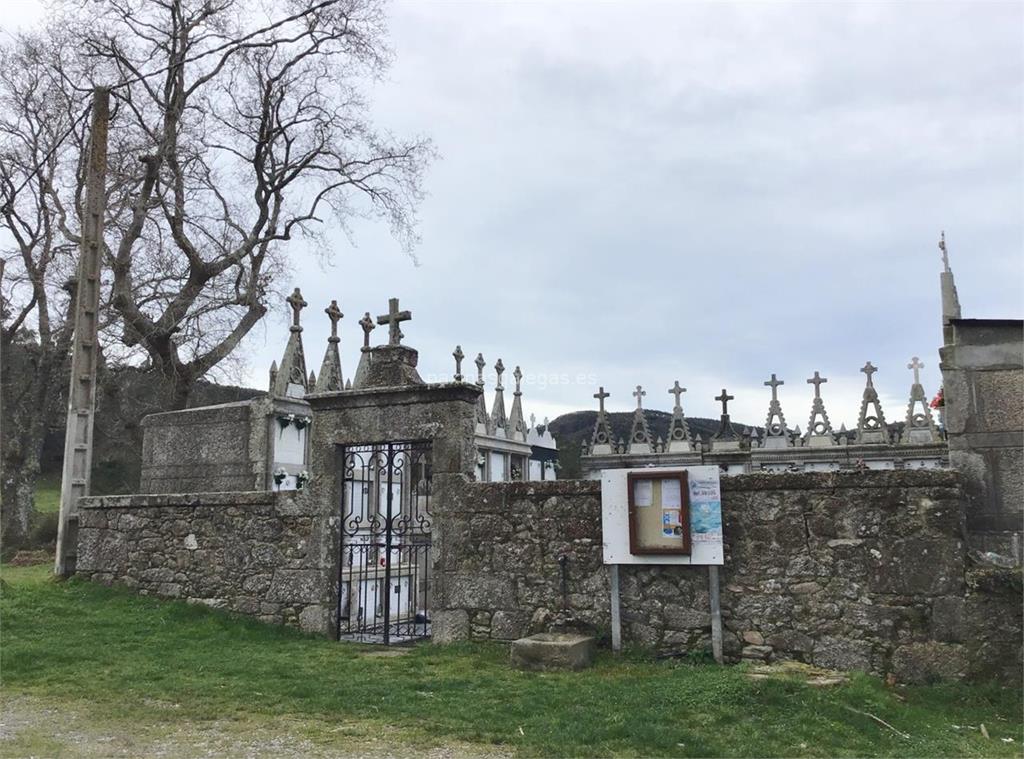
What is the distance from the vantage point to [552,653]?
21.4 ft

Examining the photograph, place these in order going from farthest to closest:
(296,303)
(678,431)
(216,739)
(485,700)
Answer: (678,431), (296,303), (485,700), (216,739)

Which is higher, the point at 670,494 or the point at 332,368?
the point at 332,368

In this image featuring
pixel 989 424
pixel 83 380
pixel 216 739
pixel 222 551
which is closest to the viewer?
pixel 216 739

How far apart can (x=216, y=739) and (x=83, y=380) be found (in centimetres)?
788

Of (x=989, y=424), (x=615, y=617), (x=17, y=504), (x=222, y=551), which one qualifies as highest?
(x=989, y=424)

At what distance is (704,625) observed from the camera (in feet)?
22.2

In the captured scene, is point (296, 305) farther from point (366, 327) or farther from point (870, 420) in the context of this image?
point (870, 420)

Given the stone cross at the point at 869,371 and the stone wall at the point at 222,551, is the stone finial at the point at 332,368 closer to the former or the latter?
the stone wall at the point at 222,551

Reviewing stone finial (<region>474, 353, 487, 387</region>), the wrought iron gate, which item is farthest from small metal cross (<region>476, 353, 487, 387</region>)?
the wrought iron gate

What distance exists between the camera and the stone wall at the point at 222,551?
8.45 m

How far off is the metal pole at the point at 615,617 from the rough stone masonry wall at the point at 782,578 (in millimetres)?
86

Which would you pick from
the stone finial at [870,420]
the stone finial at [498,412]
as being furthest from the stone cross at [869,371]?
the stone finial at [498,412]

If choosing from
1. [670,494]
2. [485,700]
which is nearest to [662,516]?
[670,494]

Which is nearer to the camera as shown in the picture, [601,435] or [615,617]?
[615,617]
